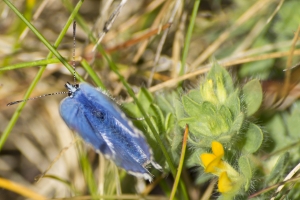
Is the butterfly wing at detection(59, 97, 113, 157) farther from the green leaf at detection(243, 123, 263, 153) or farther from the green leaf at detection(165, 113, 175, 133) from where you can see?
the green leaf at detection(243, 123, 263, 153)

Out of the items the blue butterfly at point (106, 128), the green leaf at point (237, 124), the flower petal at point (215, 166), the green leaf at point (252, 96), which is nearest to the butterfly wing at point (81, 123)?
the blue butterfly at point (106, 128)

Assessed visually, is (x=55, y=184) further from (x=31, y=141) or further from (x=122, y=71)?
(x=122, y=71)

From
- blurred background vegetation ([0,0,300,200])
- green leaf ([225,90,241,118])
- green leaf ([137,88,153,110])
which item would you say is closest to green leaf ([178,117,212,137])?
green leaf ([225,90,241,118])

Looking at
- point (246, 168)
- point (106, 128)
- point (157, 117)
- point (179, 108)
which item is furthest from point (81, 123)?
point (246, 168)

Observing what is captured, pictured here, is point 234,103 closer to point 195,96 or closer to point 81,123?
point 195,96

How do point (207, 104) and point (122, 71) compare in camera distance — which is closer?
point (207, 104)

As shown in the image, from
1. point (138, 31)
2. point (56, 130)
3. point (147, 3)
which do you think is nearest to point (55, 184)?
point (56, 130)

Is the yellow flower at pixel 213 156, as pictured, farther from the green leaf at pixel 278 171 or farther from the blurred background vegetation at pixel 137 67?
the blurred background vegetation at pixel 137 67
